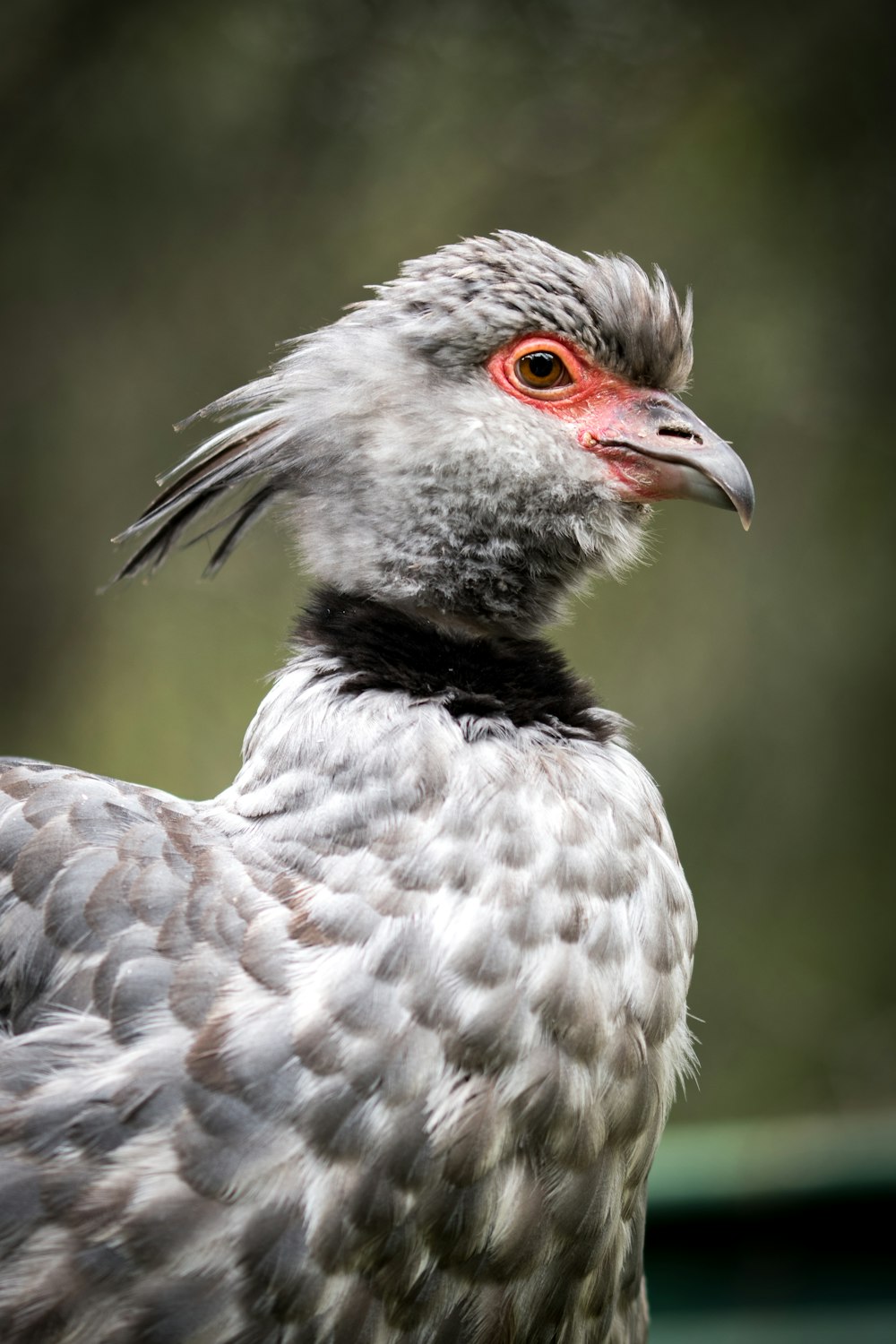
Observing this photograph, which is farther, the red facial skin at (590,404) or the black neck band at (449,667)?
the red facial skin at (590,404)

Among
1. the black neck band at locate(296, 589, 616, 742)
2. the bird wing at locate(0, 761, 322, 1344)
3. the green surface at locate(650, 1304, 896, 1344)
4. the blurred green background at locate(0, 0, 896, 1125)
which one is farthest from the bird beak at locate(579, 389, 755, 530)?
the blurred green background at locate(0, 0, 896, 1125)

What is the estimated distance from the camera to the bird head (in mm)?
1659

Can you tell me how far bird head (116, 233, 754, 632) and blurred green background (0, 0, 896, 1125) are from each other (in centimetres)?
292

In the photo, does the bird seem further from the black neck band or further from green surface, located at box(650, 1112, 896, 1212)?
green surface, located at box(650, 1112, 896, 1212)

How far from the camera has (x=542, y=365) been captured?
67.6 inches

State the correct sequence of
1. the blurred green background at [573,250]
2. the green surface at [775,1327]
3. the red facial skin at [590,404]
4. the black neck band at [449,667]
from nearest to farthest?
the black neck band at [449,667]
the red facial skin at [590,404]
the green surface at [775,1327]
the blurred green background at [573,250]

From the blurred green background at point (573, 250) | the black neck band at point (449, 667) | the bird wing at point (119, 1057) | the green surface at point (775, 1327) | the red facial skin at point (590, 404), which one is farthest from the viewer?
the blurred green background at point (573, 250)

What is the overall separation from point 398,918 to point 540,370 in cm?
73

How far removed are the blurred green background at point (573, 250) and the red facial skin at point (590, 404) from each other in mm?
2942

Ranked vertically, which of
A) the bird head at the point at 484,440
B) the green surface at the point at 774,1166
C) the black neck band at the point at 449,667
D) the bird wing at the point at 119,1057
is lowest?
the green surface at the point at 774,1166

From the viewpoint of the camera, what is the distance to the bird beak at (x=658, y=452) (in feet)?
5.69

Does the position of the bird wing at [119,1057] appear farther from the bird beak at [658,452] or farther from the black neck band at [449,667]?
the bird beak at [658,452]


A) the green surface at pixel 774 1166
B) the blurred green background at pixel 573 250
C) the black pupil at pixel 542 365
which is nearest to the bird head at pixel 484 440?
the black pupil at pixel 542 365

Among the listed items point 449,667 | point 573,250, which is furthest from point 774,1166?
point 573,250
